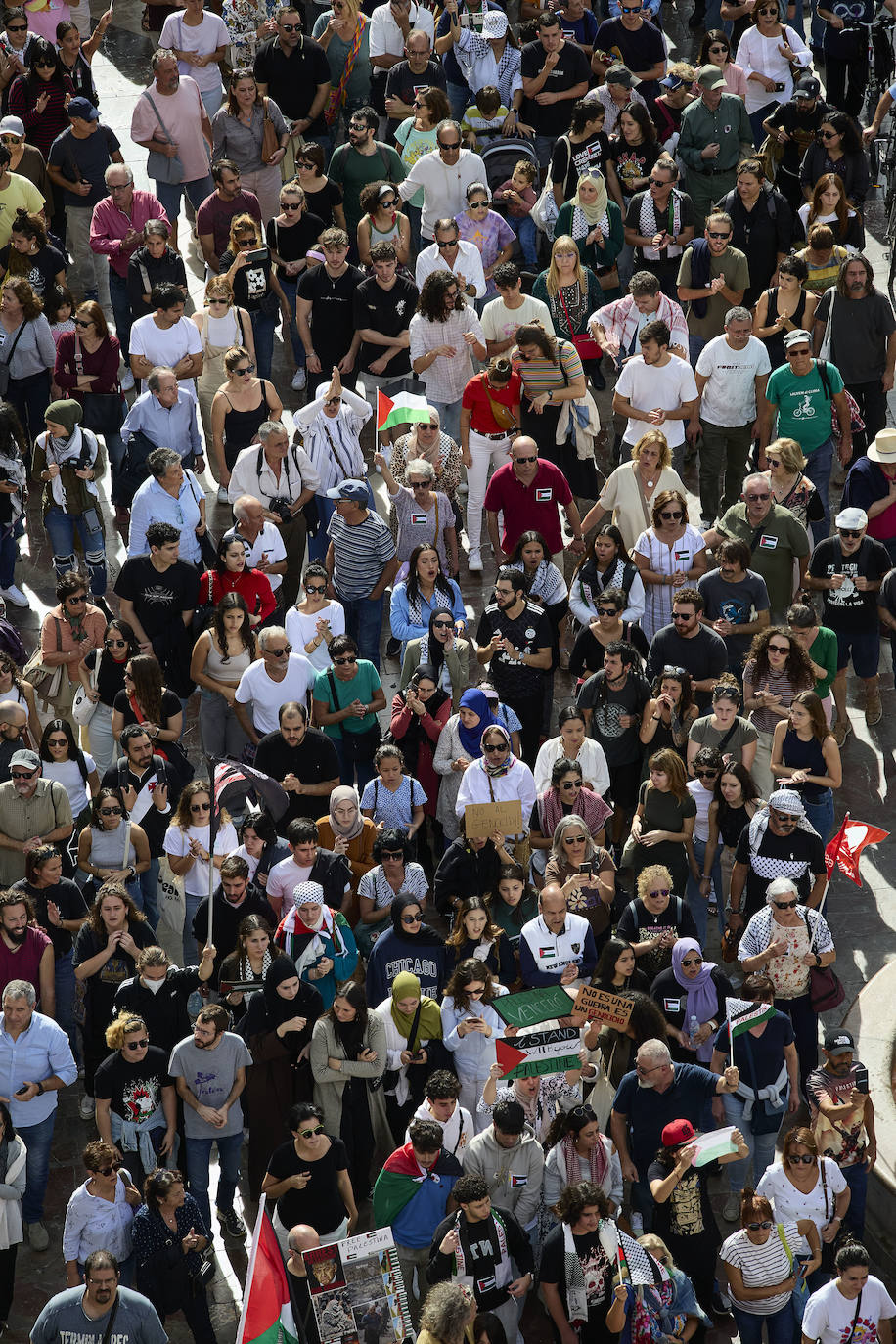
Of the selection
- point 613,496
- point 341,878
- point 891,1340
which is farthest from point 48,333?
point 891,1340

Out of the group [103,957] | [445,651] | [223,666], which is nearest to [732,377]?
[445,651]

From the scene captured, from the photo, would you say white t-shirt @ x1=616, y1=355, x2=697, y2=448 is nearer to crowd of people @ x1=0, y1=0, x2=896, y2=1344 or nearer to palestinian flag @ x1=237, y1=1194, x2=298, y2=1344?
crowd of people @ x1=0, y1=0, x2=896, y2=1344

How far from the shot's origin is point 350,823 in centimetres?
1410

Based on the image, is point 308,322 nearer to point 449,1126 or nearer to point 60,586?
point 60,586

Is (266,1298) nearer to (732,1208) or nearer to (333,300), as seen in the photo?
(732,1208)

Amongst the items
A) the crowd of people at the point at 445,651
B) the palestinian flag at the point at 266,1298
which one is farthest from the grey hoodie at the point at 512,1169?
the palestinian flag at the point at 266,1298

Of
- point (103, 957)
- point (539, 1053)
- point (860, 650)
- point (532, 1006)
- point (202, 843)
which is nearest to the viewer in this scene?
point (539, 1053)

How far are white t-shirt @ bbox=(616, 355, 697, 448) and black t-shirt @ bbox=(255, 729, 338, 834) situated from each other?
3.69 meters

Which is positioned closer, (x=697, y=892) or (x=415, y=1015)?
(x=415, y=1015)

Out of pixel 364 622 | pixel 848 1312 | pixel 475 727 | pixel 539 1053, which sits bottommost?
pixel 848 1312

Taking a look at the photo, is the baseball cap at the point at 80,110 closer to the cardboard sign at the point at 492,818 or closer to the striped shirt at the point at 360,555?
the striped shirt at the point at 360,555

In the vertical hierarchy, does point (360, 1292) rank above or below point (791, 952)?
below

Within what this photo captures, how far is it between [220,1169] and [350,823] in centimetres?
217

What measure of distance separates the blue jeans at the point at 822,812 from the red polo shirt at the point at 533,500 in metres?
2.56
